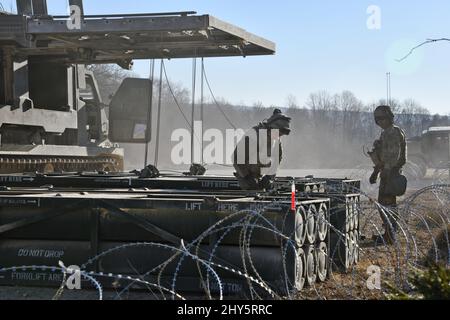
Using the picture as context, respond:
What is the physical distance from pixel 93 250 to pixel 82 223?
340mm

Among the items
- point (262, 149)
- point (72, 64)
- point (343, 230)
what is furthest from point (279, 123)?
point (72, 64)

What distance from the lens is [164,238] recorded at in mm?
6652

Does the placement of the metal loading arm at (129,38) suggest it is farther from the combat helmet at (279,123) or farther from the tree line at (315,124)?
the tree line at (315,124)

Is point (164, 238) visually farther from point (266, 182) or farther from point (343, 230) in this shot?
point (343, 230)

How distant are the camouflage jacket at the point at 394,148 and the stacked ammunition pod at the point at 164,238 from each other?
4.06m

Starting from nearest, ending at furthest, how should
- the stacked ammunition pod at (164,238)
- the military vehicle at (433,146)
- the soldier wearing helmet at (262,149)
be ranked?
the stacked ammunition pod at (164,238), the soldier wearing helmet at (262,149), the military vehicle at (433,146)

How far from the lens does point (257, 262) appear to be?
6555 mm

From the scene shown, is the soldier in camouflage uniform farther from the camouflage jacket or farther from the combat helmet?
the combat helmet

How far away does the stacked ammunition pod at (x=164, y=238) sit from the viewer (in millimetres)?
6504

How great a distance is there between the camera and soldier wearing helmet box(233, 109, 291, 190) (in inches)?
321

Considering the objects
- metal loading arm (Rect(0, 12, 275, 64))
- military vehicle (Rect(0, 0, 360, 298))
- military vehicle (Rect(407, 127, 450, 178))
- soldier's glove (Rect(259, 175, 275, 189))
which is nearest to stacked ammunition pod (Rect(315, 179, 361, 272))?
military vehicle (Rect(0, 0, 360, 298))

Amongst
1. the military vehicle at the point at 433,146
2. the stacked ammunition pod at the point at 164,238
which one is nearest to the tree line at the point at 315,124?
the military vehicle at the point at 433,146

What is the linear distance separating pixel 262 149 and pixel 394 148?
3.65 metres
